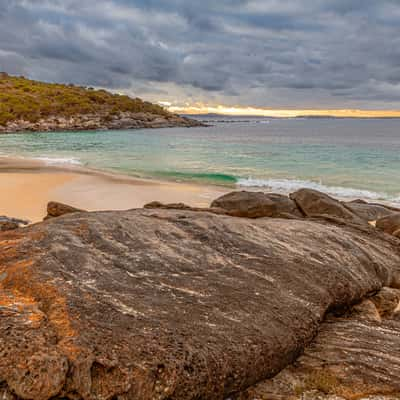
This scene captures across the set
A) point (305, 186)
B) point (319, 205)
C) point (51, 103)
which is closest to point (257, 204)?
point (319, 205)

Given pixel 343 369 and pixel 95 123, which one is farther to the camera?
pixel 95 123

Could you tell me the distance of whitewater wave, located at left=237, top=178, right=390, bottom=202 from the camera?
17.5 m

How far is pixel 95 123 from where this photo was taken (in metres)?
87.8

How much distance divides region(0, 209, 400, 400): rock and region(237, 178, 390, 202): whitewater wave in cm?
1333

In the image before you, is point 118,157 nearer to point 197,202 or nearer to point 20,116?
point 197,202

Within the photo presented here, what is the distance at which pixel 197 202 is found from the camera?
1398 centimetres

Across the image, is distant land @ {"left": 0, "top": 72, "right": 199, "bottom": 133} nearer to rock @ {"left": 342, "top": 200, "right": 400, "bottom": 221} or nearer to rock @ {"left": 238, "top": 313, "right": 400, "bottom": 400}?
rock @ {"left": 342, "top": 200, "right": 400, "bottom": 221}

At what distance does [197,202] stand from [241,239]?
945cm

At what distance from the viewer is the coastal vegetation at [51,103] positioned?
266 ft

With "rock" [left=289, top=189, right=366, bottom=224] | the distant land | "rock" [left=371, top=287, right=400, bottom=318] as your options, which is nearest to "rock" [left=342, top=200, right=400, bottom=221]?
"rock" [left=289, top=189, right=366, bottom=224]

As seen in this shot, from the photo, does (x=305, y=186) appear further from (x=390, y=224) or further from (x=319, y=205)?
(x=390, y=224)

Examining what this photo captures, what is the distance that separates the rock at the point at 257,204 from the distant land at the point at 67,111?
69.4 meters

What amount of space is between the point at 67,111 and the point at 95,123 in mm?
7573

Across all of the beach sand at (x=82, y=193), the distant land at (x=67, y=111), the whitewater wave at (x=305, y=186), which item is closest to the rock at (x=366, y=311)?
the beach sand at (x=82, y=193)
